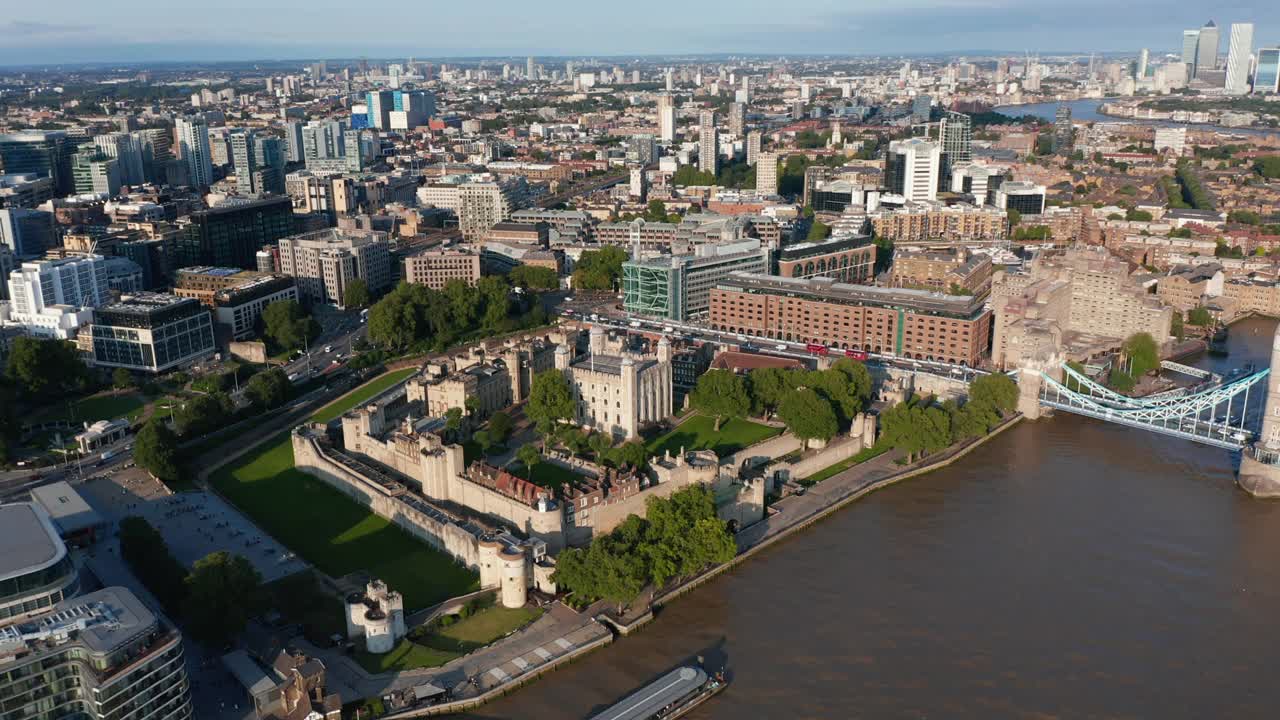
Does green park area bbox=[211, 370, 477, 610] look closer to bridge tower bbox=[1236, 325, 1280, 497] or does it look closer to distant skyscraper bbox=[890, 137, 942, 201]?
bridge tower bbox=[1236, 325, 1280, 497]

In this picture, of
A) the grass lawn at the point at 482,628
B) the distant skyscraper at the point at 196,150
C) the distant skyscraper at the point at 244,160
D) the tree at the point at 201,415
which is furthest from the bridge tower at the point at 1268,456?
the distant skyscraper at the point at 196,150

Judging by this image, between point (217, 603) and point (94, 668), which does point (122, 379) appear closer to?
point (217, 603)

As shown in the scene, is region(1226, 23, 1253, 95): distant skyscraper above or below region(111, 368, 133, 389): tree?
above

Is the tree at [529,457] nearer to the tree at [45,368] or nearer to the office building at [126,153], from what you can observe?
the tree at [45,368]

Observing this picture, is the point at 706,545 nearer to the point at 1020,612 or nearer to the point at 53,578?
the point at 1020,612

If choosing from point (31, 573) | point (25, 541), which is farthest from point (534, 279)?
point (31, 573)

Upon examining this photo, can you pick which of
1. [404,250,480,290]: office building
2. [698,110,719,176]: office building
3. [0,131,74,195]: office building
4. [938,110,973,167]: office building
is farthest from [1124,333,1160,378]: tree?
[0,131,74,195]: office building
